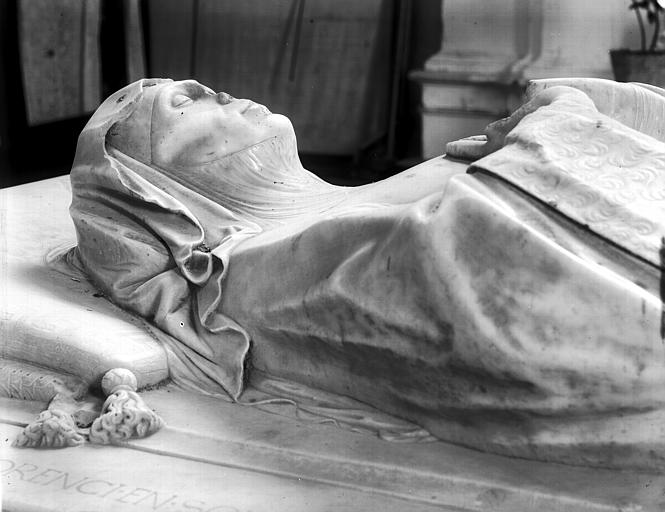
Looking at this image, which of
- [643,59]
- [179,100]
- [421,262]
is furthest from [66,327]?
[643,59]

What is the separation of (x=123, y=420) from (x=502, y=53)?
4.67 m

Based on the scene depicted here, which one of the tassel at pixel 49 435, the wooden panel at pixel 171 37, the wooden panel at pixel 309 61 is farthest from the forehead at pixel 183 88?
the wooden panel at pixel 171 37

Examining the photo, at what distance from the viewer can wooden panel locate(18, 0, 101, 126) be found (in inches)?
251

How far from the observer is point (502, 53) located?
23.3 feet

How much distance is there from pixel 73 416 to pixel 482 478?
113 centimetres

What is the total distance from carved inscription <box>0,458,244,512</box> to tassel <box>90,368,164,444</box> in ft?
0.55

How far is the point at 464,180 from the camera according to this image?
2.86m

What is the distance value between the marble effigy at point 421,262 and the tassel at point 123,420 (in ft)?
0.82

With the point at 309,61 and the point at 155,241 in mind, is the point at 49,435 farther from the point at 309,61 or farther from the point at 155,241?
the point at 309,61

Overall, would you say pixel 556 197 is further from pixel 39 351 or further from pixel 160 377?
pixel 39 351

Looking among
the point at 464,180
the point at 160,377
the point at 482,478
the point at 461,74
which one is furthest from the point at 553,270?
the point at 461,74

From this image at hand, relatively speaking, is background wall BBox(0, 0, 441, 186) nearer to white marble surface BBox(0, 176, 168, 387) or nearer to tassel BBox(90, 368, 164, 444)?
white marble surface BBox(0, 176, 168, 387)

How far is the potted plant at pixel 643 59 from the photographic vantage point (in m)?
6.65

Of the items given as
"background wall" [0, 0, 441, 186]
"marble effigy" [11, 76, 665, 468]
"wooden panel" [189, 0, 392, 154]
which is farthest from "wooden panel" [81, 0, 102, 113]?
"marble effigy" [11, 76, 665, 468]
